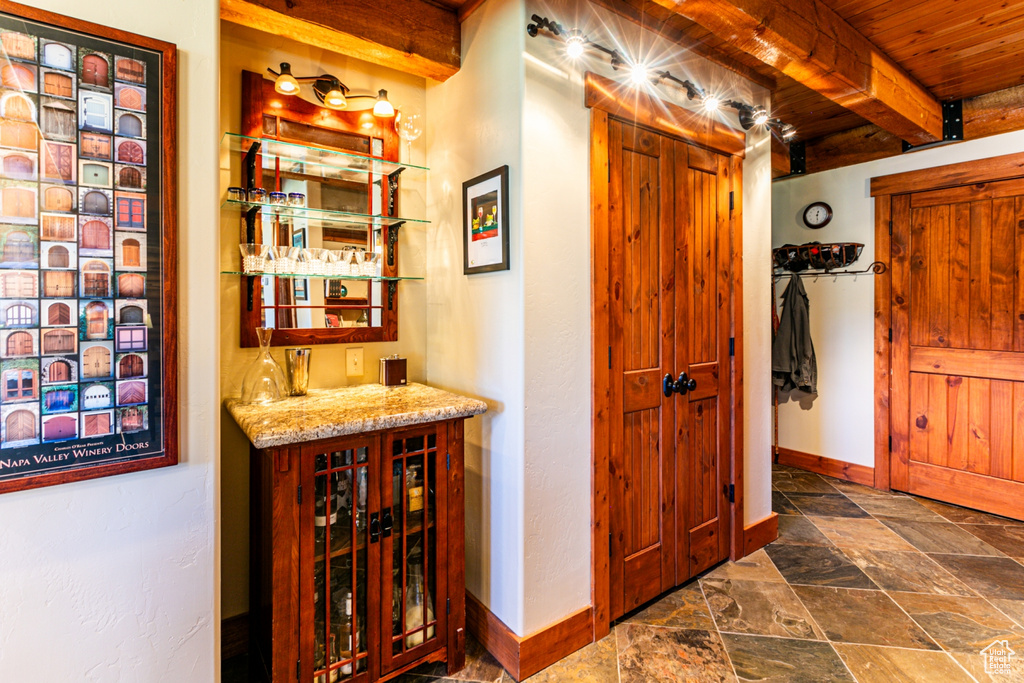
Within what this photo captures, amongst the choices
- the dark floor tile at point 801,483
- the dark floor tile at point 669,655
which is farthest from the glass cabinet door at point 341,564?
the dark floor tile at point 801,483

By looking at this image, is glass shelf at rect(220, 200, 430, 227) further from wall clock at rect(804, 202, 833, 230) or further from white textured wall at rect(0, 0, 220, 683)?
wall clock at rect(804, 202, 833, 230)


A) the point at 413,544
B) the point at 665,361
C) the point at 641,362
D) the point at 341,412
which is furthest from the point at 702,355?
the point at 341,412

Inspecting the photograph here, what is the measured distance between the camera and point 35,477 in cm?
114

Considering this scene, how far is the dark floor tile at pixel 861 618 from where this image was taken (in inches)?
78.9

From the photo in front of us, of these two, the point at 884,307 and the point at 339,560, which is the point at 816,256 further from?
the point at 339,560

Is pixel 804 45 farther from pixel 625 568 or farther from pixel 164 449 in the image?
pixel 164 449

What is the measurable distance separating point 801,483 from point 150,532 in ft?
13.5

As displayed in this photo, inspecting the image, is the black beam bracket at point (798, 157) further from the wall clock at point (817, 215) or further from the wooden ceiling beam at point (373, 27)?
the wooden ceiling beam at point (373, 27)

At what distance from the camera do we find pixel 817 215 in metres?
3.95

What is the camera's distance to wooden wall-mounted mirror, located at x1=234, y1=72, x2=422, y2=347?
1908mm

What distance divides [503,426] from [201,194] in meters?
1.23

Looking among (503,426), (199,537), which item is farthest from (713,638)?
(199,537)

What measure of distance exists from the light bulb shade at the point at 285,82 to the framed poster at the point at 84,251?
0.69 meters

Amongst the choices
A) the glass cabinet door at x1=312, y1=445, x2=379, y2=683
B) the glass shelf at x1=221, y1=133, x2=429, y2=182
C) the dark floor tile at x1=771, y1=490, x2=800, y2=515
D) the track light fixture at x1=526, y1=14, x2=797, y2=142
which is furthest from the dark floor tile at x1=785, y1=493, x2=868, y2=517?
the glass shelf at x1=221, y1=133, x2=429, y2=182
